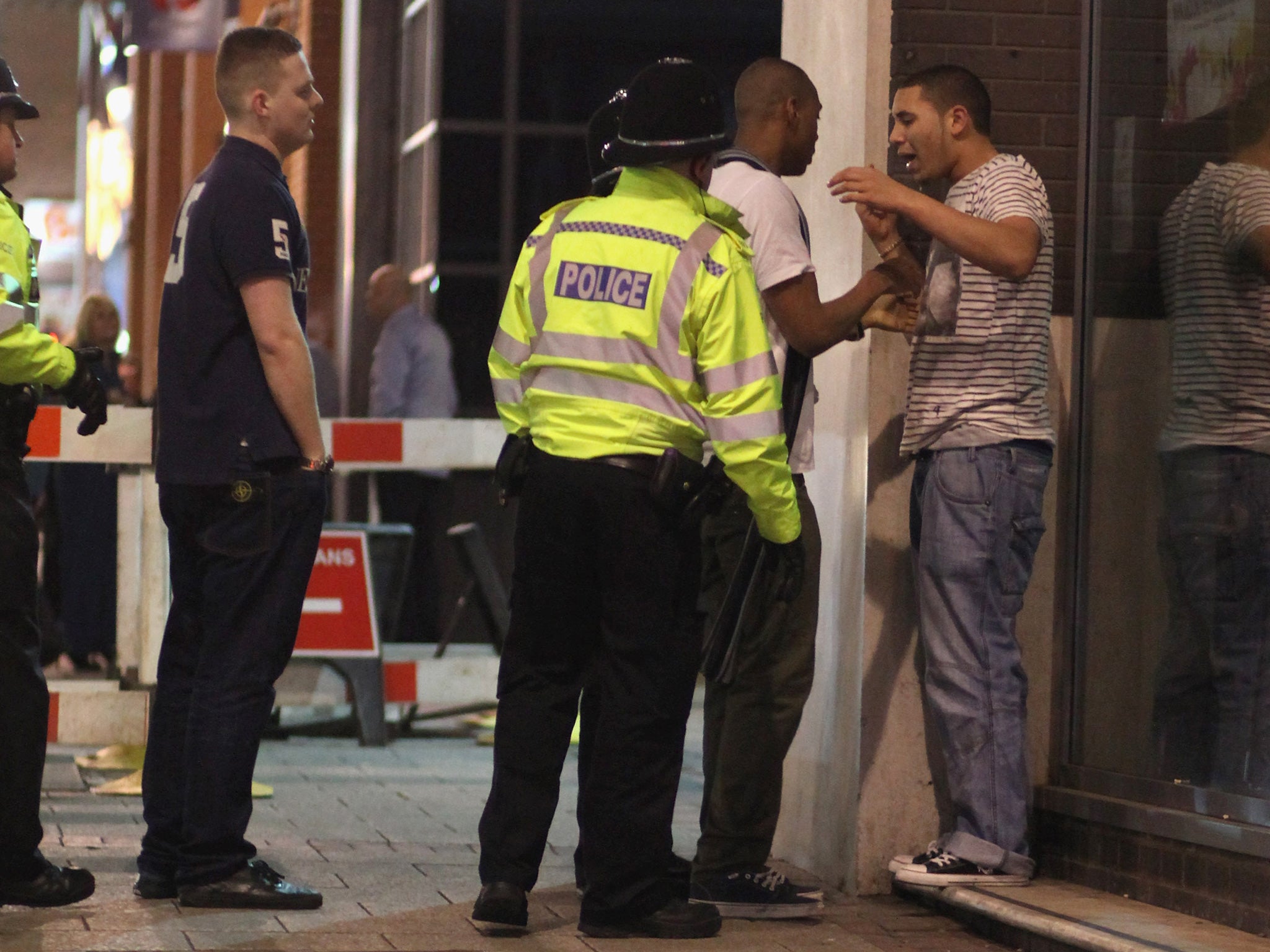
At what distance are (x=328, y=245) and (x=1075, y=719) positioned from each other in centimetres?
1217

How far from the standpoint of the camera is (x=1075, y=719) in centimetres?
599

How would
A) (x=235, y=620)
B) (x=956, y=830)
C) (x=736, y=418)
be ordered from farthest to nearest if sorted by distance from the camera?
(x=956, y=830)
(x=235, y=620)
(x=736, y=418)

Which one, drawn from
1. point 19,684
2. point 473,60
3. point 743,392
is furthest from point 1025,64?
point 473,60

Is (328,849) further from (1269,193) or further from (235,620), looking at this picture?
(1269,193)

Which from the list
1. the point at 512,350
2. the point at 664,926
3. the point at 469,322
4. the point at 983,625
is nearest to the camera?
the point at 664,926

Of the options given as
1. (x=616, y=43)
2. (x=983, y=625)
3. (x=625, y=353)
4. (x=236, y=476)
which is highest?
(x=616, y=43)

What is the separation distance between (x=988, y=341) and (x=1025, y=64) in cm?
101

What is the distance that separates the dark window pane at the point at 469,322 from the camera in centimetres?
1501

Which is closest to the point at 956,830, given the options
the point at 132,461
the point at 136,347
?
the point at 132,461

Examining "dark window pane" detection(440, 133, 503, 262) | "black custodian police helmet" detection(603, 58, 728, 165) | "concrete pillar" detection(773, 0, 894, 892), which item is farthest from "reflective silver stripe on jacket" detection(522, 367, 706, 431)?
"dark window pane" detection(440, 133, 503, 262)

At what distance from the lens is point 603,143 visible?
5.57 meters

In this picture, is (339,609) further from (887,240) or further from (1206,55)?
(1206,55)

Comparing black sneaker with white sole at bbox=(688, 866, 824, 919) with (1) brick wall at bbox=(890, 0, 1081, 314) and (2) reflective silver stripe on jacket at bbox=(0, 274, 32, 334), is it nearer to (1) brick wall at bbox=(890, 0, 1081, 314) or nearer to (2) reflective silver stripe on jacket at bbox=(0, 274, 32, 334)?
(1) brick wall at bbox=(890, 0, 1081, 314)

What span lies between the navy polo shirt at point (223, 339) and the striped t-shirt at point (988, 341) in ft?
5.86
